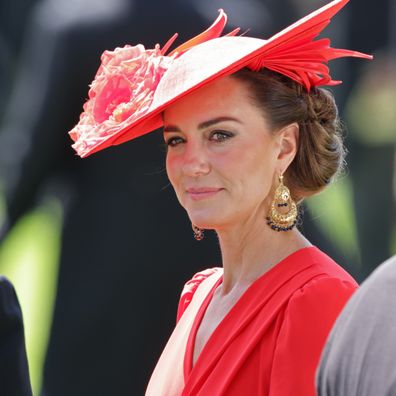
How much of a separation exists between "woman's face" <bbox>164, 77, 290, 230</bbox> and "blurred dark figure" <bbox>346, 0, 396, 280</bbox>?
73.0 inches

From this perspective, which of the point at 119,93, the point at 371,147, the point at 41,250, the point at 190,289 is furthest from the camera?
the point at 41,250

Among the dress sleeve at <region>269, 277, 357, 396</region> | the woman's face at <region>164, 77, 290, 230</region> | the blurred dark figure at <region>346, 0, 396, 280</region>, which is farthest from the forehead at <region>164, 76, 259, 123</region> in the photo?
the blurred dark figure at <region>346, 0, 396, 280</region>

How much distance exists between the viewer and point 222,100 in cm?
243

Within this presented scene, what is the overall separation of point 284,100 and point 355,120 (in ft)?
7.26

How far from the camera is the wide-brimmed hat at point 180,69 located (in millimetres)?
2326

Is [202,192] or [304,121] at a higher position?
[304,121]

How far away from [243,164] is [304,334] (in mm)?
443

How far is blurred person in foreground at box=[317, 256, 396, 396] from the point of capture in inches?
46.7

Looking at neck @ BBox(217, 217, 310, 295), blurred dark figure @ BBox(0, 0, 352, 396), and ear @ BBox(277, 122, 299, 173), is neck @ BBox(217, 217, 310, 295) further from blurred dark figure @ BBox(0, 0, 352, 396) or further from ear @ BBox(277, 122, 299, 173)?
blurred dark figure @ BBox(0, 0, 352, 396)

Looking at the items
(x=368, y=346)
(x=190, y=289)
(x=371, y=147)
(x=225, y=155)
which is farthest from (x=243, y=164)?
(x=371, y=147)

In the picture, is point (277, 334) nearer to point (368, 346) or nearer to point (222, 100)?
point (222, 100)

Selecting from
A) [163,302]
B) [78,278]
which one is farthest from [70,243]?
[163,302]

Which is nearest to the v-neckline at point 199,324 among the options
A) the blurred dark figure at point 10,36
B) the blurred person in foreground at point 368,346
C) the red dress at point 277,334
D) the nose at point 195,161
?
the red dress at point 277,334

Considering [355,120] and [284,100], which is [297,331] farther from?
[355,120]
